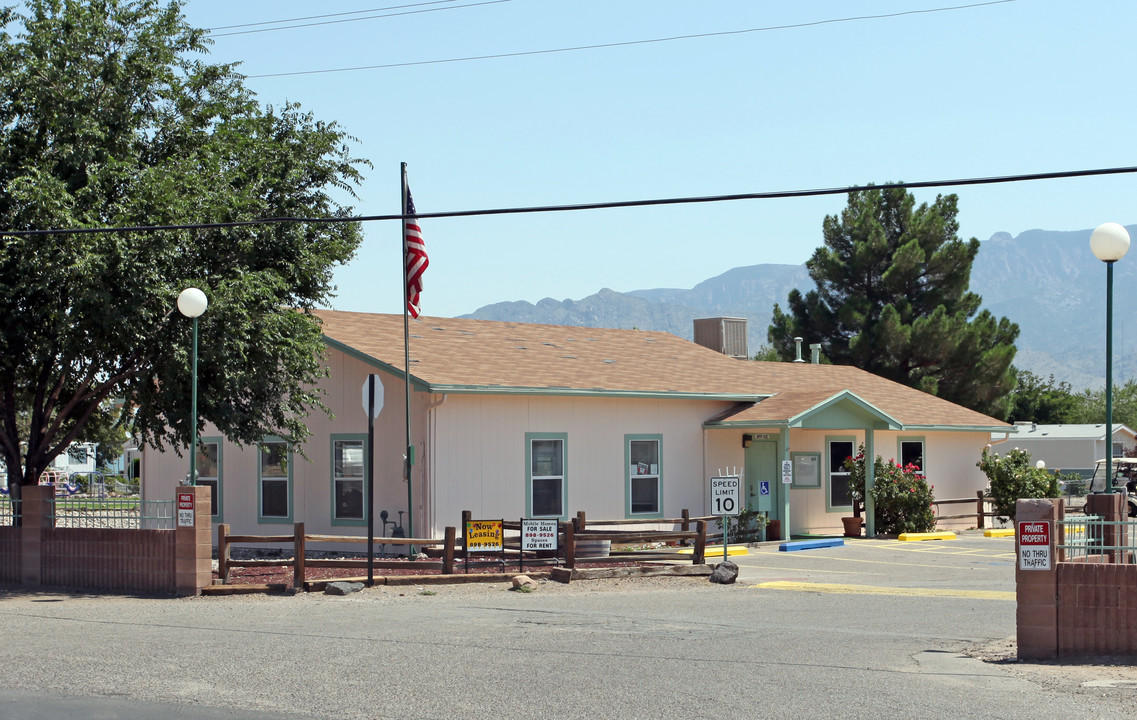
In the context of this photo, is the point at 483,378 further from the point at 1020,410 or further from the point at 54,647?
the point at 1020,410

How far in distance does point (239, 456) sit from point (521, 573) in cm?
894

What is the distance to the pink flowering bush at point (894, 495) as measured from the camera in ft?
88.8

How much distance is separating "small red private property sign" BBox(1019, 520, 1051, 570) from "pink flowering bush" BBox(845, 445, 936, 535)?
15.9 m

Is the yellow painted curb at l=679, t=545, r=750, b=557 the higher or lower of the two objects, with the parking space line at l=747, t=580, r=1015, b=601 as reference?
lower

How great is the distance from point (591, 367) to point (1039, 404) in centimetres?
5842

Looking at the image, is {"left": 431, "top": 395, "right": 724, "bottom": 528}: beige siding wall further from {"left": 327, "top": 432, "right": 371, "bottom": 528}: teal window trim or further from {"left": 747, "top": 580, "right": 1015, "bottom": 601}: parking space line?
{"left": 747, "top": 580, "right": 1015, "bottom": 601}: parking space line

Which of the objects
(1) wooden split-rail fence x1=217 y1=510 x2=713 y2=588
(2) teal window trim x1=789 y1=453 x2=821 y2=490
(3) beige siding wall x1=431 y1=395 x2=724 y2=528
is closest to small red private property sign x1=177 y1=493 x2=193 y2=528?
(1) wooden split-rail fence x1=217 y1=510 x2=713 y2=588

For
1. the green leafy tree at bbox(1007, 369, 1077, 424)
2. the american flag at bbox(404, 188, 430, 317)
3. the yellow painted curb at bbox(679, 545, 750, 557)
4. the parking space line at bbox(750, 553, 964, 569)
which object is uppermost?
the american flag at bbox(404, 188, 430, 317)

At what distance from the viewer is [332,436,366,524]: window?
76.5 feet

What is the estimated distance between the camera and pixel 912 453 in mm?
30344

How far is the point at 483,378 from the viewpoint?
75.9 ft

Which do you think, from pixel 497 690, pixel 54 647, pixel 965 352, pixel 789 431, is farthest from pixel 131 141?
pixel 965 352

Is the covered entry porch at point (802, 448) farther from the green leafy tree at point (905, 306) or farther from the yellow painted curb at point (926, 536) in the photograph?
the green leafy tree at point (905, 306)

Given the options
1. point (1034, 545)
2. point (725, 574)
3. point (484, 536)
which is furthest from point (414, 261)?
point (1034, 545)
